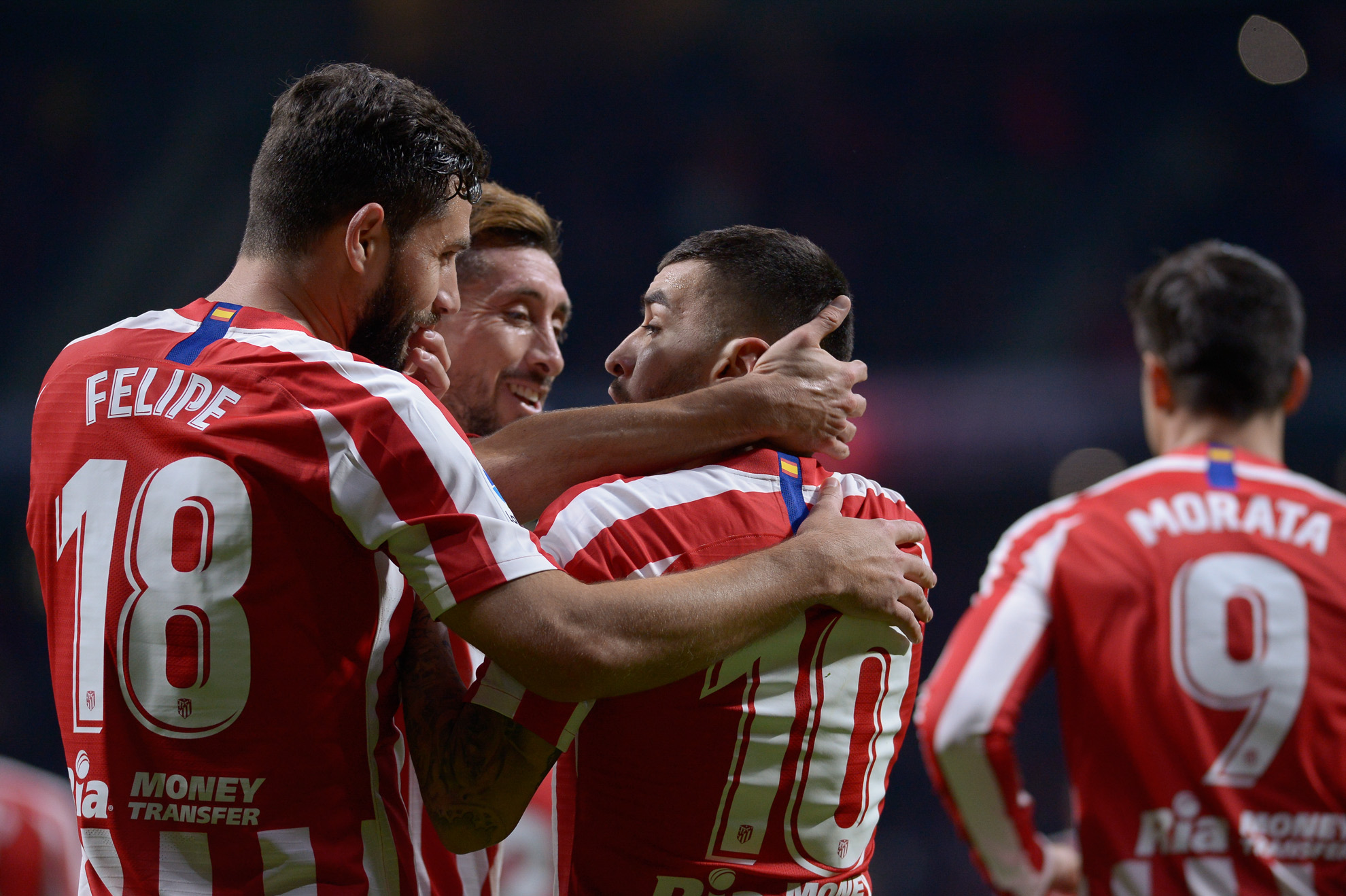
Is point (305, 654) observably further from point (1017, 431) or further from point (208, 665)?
point (1017, 431)

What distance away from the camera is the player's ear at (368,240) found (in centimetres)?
166

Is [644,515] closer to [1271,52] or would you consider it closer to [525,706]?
[525,706]

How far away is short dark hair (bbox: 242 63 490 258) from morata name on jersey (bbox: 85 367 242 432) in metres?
0.28

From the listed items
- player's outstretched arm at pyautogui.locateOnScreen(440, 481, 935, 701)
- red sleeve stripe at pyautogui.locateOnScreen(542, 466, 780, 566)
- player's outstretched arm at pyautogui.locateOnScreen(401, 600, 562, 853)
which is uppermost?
red sleeve stripe at pyautogui.locateOnScreen(542, 466, 780, 566)

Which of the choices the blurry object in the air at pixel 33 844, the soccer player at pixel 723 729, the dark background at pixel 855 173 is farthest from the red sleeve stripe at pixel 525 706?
the dark background at pixel 855 173

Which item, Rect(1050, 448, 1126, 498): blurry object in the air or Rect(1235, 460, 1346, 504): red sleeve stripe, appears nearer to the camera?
Rect(1235, 460, 1346, 504): red sleeve stripe

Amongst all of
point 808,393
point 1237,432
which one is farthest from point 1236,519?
point 808,393

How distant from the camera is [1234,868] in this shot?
2387 millimetres

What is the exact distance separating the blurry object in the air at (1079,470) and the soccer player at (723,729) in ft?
30.4

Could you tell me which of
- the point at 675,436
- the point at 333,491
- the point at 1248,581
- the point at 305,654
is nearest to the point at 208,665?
the point at 305,654

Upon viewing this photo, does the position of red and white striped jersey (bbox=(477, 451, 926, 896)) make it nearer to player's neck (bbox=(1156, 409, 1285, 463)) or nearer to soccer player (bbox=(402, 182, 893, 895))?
soccer player (bbox=(402, 182, 893, 895))

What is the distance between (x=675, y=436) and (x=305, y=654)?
2.33 ft

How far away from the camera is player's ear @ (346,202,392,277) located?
1.66 metres

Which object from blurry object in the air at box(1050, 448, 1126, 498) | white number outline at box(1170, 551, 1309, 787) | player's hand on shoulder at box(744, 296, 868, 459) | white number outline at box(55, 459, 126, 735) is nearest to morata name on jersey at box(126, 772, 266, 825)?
white number outline at box(55, 459, 126, 735)
